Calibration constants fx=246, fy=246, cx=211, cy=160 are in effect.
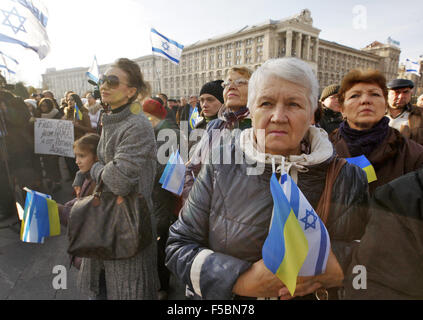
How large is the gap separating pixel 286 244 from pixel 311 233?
4.6 inches

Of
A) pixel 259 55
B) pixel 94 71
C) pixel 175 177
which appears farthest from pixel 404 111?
pixel 259 55

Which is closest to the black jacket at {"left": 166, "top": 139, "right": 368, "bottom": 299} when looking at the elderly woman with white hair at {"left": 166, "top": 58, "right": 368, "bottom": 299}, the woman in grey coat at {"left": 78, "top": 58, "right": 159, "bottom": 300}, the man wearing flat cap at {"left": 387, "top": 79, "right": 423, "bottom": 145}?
the elderly woman with white hair at {"left": 166, "top": 58, "right": 368, "bottom": 299}

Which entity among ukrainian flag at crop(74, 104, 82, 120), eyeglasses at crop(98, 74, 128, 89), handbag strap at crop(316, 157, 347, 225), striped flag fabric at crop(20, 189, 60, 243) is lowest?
striped flag fabric at crop(20, 189, 60, 243)

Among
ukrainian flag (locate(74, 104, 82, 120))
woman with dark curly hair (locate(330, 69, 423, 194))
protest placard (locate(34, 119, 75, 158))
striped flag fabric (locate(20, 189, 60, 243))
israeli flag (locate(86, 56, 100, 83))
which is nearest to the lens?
woman with dark curly hair (locate(330, 69, 423, 194))

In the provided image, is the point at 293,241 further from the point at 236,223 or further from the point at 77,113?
the point at 77,113

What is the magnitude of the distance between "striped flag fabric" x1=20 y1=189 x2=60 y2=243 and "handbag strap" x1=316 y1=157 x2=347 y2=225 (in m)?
1.82

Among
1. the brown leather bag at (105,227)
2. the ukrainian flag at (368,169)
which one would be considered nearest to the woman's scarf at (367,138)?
the ukrainian flag at (368,169)

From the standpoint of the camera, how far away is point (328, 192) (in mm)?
1053

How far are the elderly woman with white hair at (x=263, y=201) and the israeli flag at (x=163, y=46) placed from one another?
8909mm

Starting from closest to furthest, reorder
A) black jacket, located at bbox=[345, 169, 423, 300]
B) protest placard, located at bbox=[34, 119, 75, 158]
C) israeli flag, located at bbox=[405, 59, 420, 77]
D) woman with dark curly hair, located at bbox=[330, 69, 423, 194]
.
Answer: black jacket, located at bbox=[345, 169, 423, 300], woman with dark curly hair, located at bbox=[330, 69, 423, 194], protest placard, located at bbox=[34, 119, 75, 158], israeli flag, located at bbox=[405, 59, 420, 77]

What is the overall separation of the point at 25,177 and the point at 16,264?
1823 mm

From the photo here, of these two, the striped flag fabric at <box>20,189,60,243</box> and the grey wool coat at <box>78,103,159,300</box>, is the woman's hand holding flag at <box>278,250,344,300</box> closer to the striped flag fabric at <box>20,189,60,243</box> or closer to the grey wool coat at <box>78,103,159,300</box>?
the grey wool coat at <box>78,103,159,300</box>

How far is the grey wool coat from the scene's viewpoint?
5.32ft
